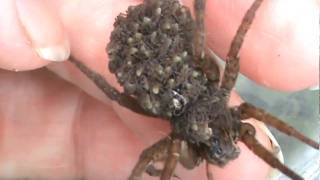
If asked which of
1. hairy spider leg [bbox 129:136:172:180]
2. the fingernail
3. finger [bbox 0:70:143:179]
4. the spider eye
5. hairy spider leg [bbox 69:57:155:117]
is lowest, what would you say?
finger [bbox 0:70:143:179]

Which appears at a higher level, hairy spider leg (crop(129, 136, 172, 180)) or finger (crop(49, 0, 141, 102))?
finger (crop(49, 0, 141, 102))

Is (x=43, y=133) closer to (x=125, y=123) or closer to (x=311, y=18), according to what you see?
(x=125, y=123)

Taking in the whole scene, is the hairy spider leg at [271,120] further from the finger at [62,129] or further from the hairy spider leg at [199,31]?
the finger at [62,129]

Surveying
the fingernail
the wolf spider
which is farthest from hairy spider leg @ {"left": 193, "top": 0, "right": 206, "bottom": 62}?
the fingernail

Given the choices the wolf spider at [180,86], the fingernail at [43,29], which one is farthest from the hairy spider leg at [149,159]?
the fingernail at [43,29]

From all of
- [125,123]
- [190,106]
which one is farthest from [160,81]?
[125,123]

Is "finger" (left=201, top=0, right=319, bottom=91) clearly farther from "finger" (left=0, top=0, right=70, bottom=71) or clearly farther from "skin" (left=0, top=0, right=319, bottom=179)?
"finger" (left=0, top=0, right=70, bottom=71)

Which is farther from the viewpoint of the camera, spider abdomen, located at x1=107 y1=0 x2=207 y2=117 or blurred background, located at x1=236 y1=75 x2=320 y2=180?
blurred background, located at x1=236 y1=75 x2=320 y2=180
